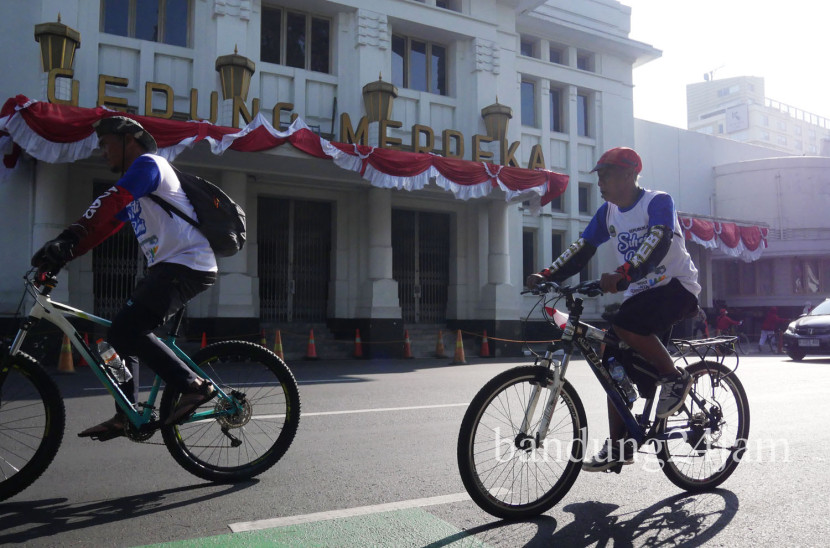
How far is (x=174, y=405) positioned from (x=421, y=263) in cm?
1596

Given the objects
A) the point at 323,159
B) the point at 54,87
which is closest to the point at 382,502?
the point at 323,159

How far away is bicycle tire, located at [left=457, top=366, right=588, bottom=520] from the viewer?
3.27 metres

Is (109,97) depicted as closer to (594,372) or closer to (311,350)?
(311,350)

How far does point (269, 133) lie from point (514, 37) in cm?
1057

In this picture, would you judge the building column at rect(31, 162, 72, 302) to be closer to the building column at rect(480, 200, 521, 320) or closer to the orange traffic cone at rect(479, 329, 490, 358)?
the orange traffic cone at rect(479, 329, 490, 358)

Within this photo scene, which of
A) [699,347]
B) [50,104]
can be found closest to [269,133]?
[50,104]

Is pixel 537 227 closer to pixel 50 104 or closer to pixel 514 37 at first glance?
pixel 514 37

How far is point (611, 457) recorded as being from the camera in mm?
3697

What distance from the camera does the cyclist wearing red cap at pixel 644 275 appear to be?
371cm

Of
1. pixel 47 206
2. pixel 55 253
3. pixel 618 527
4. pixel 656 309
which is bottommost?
pixel 618 527

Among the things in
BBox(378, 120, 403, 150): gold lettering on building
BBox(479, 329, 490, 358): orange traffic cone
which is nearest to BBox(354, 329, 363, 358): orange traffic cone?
BBox(479, 329, 490, 358): orange traffic cone

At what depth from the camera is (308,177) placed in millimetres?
16500

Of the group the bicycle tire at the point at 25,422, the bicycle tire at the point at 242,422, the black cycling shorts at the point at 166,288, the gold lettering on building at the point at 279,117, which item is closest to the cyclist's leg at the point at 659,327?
the bicycle tire at the point at 242,422

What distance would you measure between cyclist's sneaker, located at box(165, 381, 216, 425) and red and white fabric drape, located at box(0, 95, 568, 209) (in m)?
9.91
